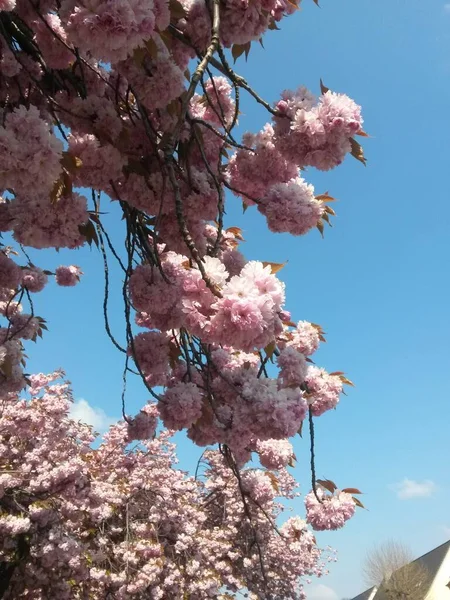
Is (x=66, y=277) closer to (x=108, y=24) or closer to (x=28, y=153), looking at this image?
(x=28, y=153)

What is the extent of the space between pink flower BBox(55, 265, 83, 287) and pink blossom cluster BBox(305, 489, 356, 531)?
2.72m

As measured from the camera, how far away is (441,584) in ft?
67.2

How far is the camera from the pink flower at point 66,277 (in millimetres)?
4457

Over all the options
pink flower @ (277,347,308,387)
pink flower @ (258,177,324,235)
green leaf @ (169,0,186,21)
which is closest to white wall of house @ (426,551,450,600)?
pink flower @ (277,347,308,387)

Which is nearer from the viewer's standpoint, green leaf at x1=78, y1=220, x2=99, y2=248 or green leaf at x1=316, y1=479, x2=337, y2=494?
green leaf at x1=78, y1=220, x2=99, y2=248

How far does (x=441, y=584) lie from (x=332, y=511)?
21.8 metres

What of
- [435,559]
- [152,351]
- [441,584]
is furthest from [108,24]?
[435,559]

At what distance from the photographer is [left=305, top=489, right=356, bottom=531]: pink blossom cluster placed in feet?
9.20

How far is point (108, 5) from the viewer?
1.21 meters

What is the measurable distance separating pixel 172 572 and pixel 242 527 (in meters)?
3.02

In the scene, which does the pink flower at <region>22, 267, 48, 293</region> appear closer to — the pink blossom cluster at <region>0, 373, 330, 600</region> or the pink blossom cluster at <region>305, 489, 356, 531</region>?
the pink blossom cluster at <region>0, 373, 330, 600</region>

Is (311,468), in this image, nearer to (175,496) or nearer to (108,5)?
(108,5)

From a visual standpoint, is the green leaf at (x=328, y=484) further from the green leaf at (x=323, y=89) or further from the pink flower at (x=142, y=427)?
the green leaf at (x=323, y=89)

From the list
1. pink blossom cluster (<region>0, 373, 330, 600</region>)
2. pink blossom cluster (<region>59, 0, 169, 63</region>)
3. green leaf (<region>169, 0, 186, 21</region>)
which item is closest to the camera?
pink blossom cluster (<region>59, 0, 169, 63</region>)
